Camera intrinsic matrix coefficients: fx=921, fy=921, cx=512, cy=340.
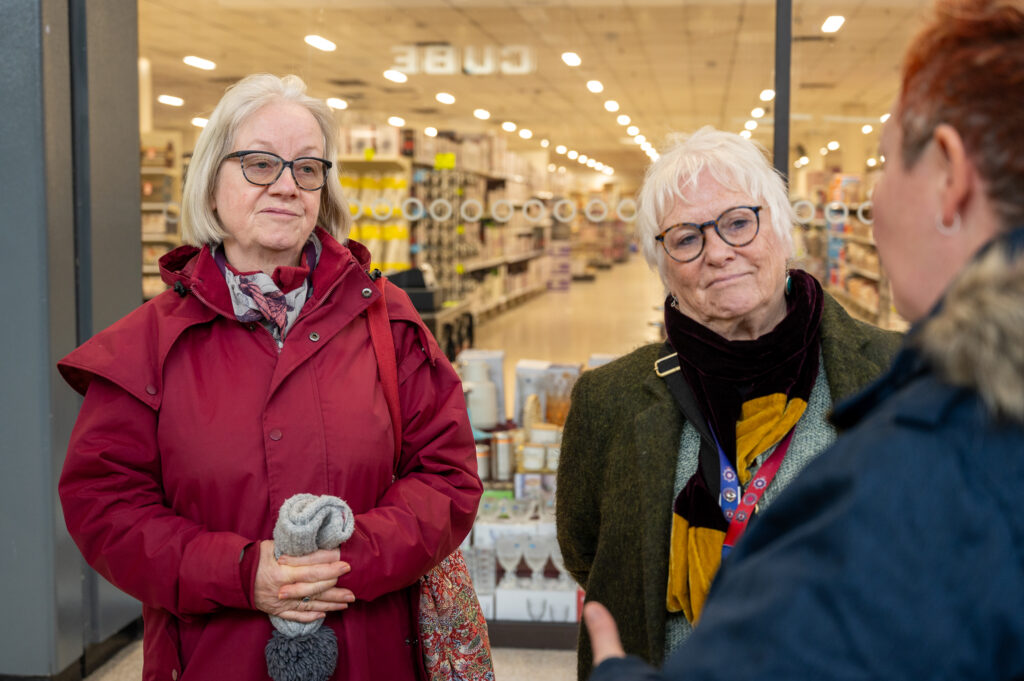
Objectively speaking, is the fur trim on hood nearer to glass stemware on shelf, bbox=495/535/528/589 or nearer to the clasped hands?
the clasped hands

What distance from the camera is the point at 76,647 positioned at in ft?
10.5

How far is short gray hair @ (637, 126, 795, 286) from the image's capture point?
1.73 metres

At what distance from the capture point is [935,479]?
63 cm

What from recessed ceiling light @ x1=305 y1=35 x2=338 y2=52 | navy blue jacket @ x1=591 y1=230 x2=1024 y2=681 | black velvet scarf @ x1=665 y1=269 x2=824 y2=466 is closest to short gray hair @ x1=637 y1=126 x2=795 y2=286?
black velvet scarf @ x1=665 y1=269 x2=824 y2=466

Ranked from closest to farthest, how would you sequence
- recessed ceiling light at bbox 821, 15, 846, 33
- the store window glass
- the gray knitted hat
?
1. the gray knitted hat
2. the store window glass
3. recessed ceiling light at bbox 821, 15, 846, 33

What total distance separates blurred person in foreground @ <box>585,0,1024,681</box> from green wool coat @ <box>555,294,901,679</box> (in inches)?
35.0

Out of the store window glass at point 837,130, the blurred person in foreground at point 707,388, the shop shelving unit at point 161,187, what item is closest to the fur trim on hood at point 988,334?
the blurred person in foreground at point 707,388

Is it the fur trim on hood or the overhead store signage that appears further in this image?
the overhead store signage

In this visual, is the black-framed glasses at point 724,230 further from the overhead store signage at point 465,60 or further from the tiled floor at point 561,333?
the overhead store signage at point 465,60

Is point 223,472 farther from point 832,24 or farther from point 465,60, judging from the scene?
point 465,60

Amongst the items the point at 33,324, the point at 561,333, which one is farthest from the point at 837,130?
the point at 33,324

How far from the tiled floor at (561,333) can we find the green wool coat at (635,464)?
119cm

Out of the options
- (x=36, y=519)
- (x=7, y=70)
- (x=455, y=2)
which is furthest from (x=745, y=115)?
(x=36, y=519)

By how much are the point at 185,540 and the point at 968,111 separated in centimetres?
134
